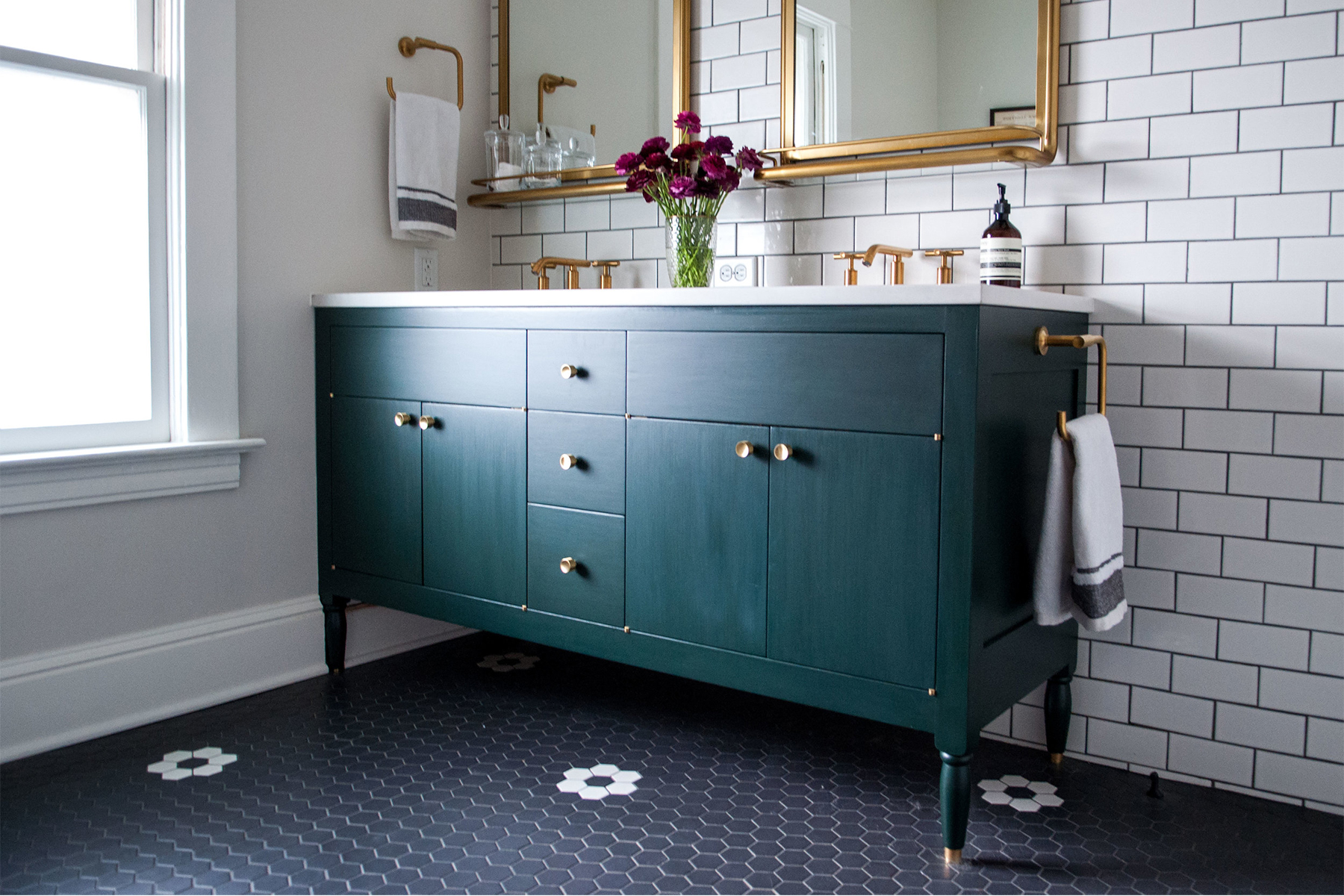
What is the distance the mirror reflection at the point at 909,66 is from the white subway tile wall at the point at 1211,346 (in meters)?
0.11

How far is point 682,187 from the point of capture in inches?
94.3

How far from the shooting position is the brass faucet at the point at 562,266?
9.12 ft

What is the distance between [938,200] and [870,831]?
1.32m

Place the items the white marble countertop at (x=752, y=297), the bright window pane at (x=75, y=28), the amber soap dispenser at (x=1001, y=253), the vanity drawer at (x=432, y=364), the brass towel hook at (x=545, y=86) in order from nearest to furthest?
the white marble countertop at (x=752, y=297)
the amber soap dispenser at (x=1001, y=253)
the bright window pane at (x=75, y=28)
the vanity drawer at (x=432, y=364)
the brass towel hook at (x=545, y=86)

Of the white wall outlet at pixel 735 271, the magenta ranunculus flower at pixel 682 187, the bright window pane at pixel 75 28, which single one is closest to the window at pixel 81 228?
the bright window pane at pixel 75 28

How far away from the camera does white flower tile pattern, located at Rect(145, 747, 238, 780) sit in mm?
2186

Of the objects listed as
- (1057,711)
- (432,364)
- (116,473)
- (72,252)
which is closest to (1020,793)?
(1057,711)

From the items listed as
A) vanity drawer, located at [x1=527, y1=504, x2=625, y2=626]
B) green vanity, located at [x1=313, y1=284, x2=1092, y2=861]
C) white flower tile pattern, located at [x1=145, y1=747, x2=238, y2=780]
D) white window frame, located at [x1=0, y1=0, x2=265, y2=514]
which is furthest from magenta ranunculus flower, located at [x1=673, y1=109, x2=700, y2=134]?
white flower tile pattern, located at [x1=145, y1=747, x2=238, y2=780]

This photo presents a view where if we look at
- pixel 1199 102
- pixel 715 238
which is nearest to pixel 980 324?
pixel 1199 102

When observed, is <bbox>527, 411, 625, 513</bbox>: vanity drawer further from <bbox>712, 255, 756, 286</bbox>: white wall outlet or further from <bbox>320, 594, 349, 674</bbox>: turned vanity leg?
<bbox>320, 594, 349, 674</bbox>: turned vanity leg

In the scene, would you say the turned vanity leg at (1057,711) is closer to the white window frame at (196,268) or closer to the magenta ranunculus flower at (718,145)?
the magenta ranunculus flower at (718,145)

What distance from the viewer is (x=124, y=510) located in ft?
7.98

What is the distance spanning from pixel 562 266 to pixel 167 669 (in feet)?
4.58

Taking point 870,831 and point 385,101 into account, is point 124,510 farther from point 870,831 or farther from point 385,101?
point 870,831
